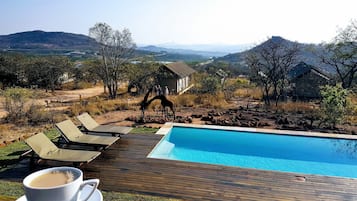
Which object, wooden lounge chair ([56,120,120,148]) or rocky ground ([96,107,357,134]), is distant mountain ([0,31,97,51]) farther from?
wooden lounge chair ([56,120,120,148])

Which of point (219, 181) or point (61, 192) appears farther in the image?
point (219, 181)

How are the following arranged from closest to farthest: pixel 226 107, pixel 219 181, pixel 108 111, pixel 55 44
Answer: pixel 219 181
pixel 108 111
pixel 226 107
pixel 55 44

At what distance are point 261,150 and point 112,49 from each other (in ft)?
57.7

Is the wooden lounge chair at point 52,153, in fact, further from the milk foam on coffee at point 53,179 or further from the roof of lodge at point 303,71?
the roof of lodge at point 303,71

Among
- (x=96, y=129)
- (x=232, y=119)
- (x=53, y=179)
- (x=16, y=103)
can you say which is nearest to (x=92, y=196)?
(x=53, y=179)

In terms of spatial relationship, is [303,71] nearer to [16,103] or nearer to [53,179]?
[16,103]

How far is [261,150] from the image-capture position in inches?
335

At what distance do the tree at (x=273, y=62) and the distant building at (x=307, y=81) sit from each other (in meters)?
4.06

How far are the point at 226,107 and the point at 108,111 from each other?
19.3ft

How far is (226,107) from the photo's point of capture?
46.6 feet

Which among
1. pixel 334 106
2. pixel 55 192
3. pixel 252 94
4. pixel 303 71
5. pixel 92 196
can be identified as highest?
pixel 55 192

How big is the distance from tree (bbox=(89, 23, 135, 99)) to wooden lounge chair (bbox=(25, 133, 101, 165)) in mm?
16102

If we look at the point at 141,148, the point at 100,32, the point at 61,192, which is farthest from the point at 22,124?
the point at 100,32

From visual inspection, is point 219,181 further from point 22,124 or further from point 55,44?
point 55,44
